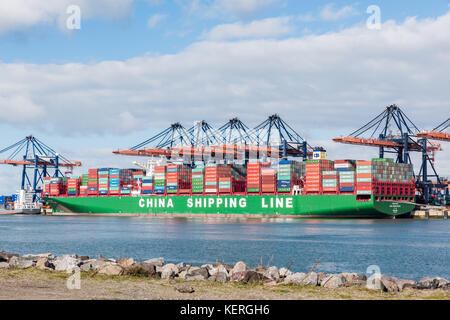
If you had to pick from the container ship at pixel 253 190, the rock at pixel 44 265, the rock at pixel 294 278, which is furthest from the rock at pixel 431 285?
the container ship at pixel 253 190

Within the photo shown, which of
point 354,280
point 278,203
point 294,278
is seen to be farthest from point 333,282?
point 278,203

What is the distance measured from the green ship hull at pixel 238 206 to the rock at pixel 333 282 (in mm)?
64044

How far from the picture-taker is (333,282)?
17.5m

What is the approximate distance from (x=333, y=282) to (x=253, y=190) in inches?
2932

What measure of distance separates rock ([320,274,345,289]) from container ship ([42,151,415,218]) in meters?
63.7

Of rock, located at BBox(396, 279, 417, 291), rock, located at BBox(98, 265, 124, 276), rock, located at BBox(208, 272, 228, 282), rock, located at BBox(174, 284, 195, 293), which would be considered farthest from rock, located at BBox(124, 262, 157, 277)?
rock, located at BBox(396, 279, 417, 291)

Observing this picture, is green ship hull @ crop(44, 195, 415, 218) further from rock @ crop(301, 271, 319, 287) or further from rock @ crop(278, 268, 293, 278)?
rock @ crop(301, 271, 319, 287)

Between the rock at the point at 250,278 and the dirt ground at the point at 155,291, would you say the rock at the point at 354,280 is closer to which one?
the dirt ground at the point at 155,291

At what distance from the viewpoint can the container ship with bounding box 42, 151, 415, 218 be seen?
81.8 m

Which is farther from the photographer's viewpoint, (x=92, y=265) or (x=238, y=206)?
(x=238, y=206)

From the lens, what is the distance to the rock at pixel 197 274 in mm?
18875

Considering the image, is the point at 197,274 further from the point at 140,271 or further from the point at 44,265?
the point at 44,265

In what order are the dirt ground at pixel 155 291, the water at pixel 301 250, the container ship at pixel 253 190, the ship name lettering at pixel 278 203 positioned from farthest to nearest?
the ship name lettering at pixel 278 203, the container ship at pixel 253 190, the water at pixel 301 250, the dirt ground at pixel 155 291
